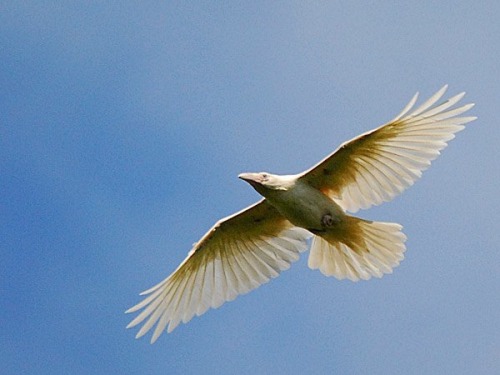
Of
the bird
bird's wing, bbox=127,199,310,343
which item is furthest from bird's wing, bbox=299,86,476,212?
bird's wing, bbox=127,199,310,343

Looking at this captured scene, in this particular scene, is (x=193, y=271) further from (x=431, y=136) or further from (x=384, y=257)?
(x=431, y=136)

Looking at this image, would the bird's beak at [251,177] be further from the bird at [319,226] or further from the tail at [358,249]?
the tail at [358,249]

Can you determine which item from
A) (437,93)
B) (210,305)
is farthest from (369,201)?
(210,305)

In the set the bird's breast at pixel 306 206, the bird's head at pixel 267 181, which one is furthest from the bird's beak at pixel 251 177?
the bird's breast at pixel 306 206

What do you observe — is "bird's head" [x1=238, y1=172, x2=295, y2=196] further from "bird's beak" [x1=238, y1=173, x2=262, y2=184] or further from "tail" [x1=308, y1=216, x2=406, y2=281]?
"tail" [x1=308, y1=216, x2=406, y2=281]

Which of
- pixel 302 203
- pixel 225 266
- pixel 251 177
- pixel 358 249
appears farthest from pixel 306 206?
pixel 225 266

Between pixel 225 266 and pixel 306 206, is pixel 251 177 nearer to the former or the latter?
pixel 306 206
